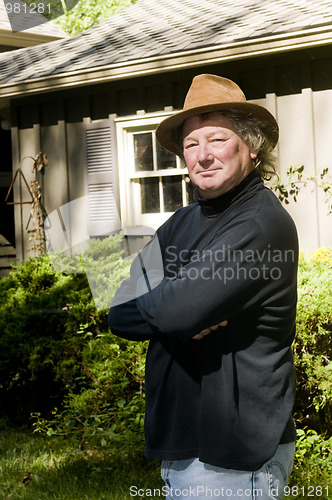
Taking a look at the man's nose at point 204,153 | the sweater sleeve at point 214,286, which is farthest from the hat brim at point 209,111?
the sweater sleeve at point 214,286

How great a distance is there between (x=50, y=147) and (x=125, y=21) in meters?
2.66

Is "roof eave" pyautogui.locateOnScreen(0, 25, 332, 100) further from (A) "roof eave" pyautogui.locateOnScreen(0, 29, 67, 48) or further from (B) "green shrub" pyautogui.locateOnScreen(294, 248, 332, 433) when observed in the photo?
(A) "roof eave" pyautogui.locateOnScreen(0, 29, 67, 48)

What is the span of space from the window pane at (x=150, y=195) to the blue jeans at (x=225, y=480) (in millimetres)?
6185

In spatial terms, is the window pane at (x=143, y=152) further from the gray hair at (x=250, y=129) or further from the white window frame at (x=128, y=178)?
the gray hair at (x=250, y=129)

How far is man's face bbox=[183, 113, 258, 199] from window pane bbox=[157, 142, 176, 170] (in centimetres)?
581

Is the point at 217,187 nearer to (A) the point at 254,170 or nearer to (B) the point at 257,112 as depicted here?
(A) the point at 254,170

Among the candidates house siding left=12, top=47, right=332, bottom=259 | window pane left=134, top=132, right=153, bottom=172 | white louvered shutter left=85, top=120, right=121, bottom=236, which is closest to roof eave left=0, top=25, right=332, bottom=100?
house siding left=12, top=47, right=332, bottom=259

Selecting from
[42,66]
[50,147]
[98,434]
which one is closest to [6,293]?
[98,434]

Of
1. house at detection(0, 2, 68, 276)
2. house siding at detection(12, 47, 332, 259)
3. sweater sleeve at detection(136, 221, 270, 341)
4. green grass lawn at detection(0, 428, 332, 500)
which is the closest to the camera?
sweater sleeve at detection(136, 221, 270, 341)

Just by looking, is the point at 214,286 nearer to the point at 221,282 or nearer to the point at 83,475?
the point at 221,282

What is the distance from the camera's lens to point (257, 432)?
1.79 metres

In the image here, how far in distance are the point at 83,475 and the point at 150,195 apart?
13.7ft

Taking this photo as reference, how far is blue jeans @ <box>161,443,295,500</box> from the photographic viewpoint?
181 centimetres

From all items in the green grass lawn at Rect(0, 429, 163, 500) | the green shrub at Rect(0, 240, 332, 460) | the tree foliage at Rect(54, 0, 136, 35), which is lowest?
the green grass lawn at Rect(0, 429, 163, 500)
